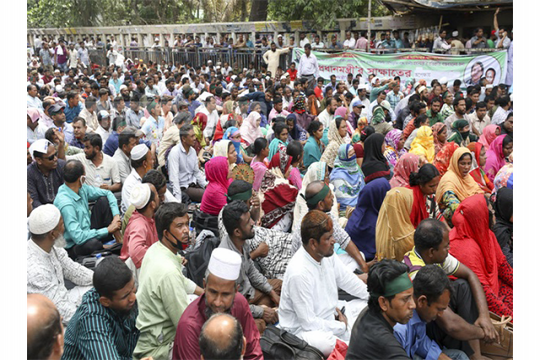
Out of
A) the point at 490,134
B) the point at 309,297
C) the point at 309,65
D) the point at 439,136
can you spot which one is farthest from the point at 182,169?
the point at 309,65

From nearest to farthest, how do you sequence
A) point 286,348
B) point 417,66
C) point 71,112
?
point 286,348 < point 71,112 < point 417,66

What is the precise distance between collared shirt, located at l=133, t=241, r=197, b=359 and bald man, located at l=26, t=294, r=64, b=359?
1.07 meters

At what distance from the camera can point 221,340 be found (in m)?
2.21

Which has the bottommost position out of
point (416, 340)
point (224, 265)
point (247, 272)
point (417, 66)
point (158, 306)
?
point (416, 340)

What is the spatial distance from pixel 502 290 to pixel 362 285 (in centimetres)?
112

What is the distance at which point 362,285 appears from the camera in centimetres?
400

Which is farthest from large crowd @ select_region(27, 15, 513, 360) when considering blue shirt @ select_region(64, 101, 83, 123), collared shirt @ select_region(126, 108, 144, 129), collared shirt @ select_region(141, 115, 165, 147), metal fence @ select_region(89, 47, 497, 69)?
metal fence @ select_region(89, 47, 497, 69)

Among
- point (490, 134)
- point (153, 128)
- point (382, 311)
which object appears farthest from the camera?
point (153, 128)

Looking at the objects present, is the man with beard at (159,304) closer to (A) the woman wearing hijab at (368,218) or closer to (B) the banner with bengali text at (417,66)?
A: (A) the woman wearing hijab at (368,218)

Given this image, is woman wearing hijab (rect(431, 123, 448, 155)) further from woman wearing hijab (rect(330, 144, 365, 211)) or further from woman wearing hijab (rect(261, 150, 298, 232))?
woman wearing hijab (rect(261, 150, 298, 232))

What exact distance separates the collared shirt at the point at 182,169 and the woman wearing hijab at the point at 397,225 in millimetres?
2856

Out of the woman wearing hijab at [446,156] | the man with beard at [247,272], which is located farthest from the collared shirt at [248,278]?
the woman wearing hijab at [446,156]

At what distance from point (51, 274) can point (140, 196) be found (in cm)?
85

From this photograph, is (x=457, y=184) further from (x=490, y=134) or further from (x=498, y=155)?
(x=490, y=134)
